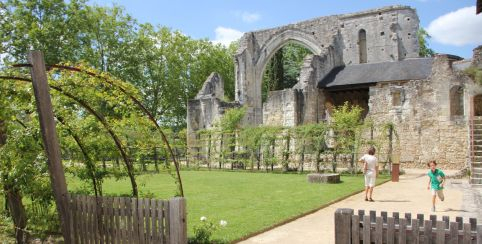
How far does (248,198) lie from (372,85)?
1693 cm

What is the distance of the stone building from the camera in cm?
2014

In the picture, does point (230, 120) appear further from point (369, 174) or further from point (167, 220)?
point (167, 220)

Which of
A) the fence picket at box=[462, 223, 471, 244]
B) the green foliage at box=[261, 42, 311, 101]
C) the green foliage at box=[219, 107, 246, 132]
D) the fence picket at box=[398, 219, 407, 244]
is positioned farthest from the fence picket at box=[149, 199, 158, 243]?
the green foliage at box=[261, 42, 311, 101]

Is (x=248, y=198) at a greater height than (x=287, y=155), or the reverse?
(x=287, y=155)

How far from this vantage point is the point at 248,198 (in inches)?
460

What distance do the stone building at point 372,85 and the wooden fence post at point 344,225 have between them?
496 inches

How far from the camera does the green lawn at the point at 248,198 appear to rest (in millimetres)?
8453

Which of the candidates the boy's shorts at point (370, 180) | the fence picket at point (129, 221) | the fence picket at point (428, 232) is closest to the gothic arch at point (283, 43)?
the boy's shorts at point (370, 180)

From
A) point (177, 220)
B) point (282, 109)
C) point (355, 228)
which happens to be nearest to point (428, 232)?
point (355, 228)

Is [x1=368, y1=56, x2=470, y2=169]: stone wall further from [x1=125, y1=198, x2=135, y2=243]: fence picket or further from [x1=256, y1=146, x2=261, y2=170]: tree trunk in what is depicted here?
[x1=125, y1=198, x2=135, y2=243]: fence picket

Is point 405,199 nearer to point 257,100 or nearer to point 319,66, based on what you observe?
point 319,66

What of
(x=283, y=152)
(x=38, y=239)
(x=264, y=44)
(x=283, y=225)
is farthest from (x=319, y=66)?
(x=38, y=239)

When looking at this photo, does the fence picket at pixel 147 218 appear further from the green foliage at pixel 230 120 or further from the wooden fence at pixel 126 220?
the green foliage at pixel 230 120

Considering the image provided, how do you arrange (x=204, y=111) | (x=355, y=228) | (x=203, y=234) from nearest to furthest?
(x=355, y=228) → (x=203, y=234) → (x=204, y=111)
